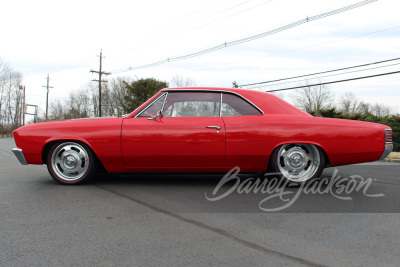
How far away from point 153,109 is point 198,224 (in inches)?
82.5

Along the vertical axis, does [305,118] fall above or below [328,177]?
above

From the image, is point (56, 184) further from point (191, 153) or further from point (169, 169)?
point (191, 153)

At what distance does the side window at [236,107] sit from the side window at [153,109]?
0.88 meters

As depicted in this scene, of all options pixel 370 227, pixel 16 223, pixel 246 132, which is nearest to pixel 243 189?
pixel 246 132

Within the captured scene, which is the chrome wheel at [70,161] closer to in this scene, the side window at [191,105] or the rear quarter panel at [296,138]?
the side window at [191,105]

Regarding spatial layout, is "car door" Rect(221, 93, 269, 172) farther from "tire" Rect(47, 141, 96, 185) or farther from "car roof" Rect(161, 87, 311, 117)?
"tire" Rect(47, 141, 96, 185)

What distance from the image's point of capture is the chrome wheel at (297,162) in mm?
4258

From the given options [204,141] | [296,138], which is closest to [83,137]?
[204,141]

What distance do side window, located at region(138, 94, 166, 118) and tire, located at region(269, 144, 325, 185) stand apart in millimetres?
1702

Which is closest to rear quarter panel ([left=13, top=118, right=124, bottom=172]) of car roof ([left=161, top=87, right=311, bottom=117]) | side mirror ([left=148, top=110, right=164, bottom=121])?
side mirror ([left=148, top=110, right=164, bottom=121])

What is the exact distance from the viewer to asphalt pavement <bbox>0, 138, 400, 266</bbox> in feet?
6.93

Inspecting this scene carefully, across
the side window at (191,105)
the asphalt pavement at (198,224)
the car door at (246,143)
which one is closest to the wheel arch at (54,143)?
the asphalt pavement at (198,224)

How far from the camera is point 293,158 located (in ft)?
14.0

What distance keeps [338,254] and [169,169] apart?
2.51 m
